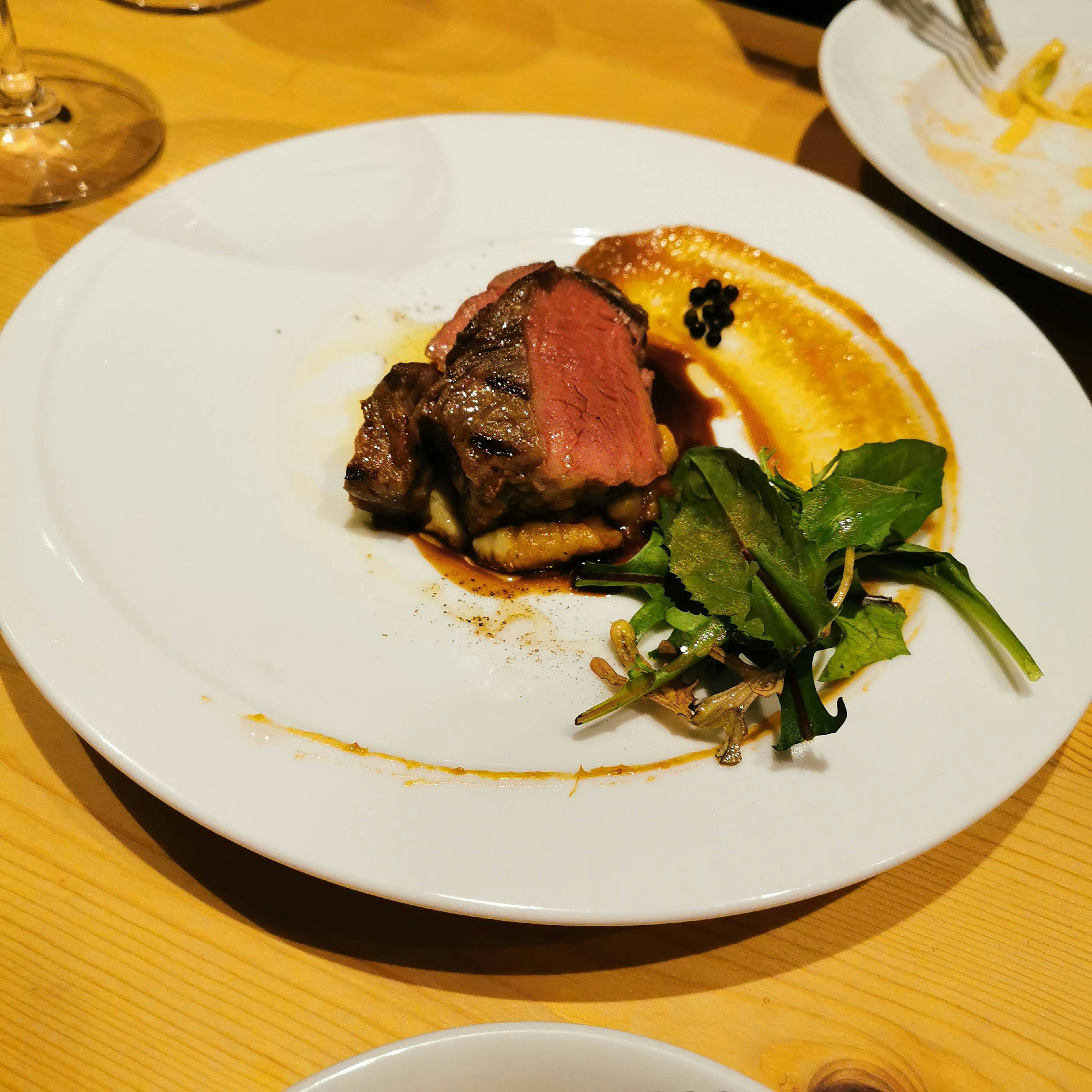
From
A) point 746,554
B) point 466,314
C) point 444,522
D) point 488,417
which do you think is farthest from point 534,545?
point 466,314

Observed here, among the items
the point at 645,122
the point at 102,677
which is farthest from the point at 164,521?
the point at 645,122

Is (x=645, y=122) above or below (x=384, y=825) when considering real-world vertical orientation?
above

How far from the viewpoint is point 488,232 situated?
2982 millimetres

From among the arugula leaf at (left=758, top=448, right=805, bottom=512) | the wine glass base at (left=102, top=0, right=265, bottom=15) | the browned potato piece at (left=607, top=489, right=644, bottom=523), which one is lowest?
the browned potato piece at (left=607, top=489, right=644, bottom=523)

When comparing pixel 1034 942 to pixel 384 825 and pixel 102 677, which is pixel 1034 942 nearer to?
pixel 384 825

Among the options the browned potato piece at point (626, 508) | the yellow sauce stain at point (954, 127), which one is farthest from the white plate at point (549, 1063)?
the yellow sauce stain at point (954, 127)

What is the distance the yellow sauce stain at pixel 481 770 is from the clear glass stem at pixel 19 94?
268 cm

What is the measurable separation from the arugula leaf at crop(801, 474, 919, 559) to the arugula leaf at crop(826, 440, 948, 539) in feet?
0.31

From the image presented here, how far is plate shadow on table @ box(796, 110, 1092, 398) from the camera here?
10.1 ft

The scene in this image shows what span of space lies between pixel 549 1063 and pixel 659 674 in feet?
2.67

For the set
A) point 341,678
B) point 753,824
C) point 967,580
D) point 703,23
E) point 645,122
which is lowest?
point 341,678

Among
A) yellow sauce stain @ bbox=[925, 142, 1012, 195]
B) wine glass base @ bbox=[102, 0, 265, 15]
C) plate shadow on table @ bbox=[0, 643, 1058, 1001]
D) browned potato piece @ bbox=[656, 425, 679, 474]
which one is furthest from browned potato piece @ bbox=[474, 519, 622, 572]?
wine glass base @ bbox=[102, 0, 265, 15]

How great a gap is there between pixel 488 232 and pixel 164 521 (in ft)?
4.91

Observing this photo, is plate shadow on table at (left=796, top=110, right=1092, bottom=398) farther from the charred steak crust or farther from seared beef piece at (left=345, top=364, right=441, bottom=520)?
seared beef piece at (left=345, top=364, right=441, bottom=520)
